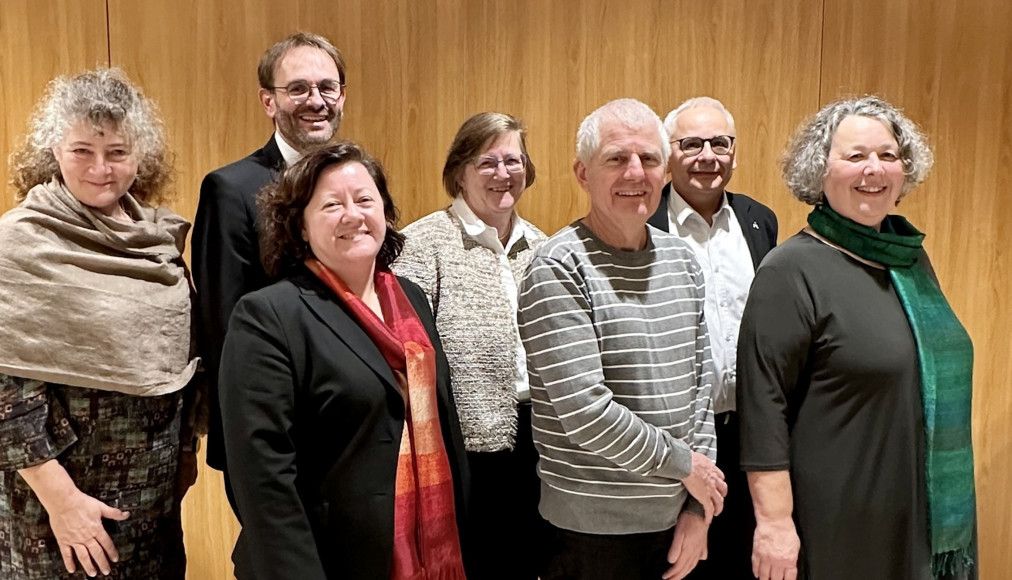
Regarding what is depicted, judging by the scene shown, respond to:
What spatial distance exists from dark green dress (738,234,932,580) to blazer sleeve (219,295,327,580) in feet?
3.35

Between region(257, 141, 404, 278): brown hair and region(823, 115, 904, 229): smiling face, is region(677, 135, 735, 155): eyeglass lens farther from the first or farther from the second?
region(257, 141, 404, 278): brown hair

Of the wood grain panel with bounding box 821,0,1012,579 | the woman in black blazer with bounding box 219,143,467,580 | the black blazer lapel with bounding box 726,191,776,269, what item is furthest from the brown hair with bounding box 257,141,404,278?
the wood grain panel with bounding box 821,0,1012,579

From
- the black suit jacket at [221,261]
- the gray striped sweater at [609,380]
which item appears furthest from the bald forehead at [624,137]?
the black suit jacket at [221,261]

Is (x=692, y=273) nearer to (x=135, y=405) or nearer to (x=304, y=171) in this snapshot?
(x=304, y=171)

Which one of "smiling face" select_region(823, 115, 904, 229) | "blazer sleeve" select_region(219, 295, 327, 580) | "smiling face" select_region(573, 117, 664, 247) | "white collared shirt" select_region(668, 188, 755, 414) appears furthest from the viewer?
"white collared shirt" select_region(668, 188, 755, 414)

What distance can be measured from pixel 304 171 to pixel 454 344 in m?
0.65

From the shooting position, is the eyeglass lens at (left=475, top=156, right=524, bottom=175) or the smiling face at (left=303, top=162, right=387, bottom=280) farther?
the eyeglass lens at (left=475, top=156, right=524, bottom=175)

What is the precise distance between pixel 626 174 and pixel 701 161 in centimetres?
70

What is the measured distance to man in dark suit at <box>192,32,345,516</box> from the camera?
2047 mm

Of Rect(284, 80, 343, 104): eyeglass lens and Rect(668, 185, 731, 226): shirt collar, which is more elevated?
Rect(284, 80, 343, 104): eyeglass lens

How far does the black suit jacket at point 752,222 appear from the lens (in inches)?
93.4

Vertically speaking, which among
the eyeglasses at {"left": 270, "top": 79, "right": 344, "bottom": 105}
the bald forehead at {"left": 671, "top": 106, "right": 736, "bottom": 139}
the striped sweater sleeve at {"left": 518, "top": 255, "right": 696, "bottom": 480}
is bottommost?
the striped sweater sleeve at {"left": 518, "top": 255, "right": 696, "bottom": 480}

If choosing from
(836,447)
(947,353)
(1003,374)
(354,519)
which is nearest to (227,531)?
(354,519)

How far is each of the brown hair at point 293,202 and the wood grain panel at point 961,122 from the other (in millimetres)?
2048
